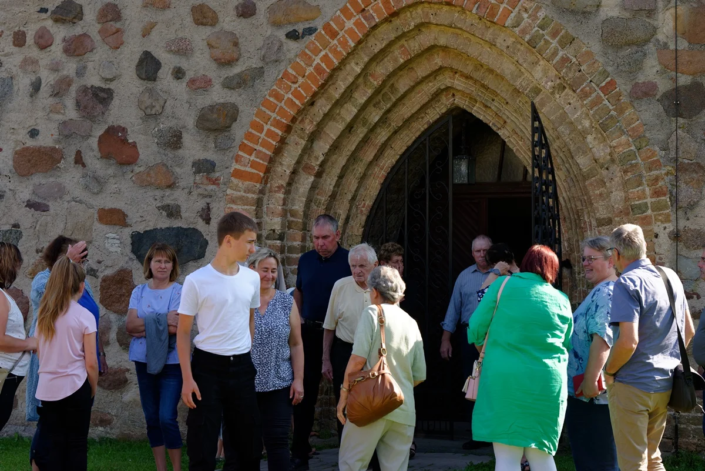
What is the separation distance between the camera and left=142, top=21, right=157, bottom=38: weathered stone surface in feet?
22.3

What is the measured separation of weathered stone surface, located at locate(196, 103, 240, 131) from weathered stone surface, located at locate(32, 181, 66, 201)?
1247 millimetres

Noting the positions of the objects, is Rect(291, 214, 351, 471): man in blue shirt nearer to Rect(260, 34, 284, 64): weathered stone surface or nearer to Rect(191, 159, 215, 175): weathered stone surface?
Rect(191, 159, 215, 175): weathered stone surface

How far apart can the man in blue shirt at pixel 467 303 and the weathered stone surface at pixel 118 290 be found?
97.9 inches

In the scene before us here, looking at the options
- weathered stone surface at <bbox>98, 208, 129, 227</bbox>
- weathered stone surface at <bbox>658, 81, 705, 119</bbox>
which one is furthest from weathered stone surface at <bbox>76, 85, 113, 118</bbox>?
weathered stone surface at <bbox>658, 81, 705, 119</bbox>

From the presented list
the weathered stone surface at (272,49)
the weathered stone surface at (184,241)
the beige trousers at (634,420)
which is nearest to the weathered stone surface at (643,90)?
the beige trousers at (634,420)

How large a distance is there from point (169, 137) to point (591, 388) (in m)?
3.98

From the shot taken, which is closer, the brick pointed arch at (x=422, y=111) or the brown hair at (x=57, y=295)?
the brown hair at (x=57, y=295)

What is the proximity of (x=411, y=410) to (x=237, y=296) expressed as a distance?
103cm

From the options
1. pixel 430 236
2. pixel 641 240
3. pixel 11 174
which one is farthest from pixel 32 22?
pixel 641 240

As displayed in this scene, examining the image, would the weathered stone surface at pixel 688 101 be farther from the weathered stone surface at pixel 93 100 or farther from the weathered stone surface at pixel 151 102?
the weathered stone surface at pixel 93 100

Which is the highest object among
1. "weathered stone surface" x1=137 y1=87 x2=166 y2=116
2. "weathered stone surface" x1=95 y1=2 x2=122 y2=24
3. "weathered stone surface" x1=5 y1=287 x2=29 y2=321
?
"weathered stone surface" x1=95 y1=2 x2=122 y2=24

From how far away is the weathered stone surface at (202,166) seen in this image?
6664mm

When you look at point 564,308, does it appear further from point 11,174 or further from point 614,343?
point 11,174

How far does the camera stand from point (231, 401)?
405cm
